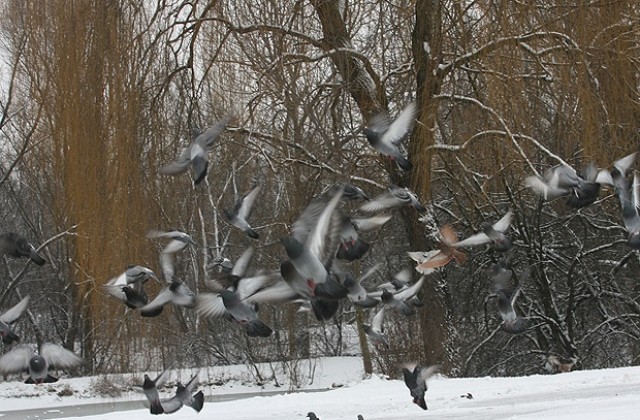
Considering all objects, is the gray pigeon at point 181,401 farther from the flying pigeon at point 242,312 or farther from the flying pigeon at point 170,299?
the flying pigeon at point 242,312

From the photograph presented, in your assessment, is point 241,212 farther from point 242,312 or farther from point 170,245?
point 242,312

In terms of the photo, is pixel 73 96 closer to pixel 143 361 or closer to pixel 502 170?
pixel 143 361

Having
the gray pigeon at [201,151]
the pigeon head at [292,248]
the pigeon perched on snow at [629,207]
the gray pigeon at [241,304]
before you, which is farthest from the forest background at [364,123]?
the pigeon head at [292,248]

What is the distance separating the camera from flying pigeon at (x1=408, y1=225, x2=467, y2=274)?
8.75 meters

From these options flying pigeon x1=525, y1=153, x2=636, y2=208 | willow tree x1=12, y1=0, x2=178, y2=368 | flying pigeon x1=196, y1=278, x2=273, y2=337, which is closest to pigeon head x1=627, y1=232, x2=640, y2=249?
flying pigeon x1=525, y1=153, x2=636, y2=208

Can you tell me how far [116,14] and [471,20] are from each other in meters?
3.37

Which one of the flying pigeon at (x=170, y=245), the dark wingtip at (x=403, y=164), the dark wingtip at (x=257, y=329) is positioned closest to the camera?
the dark wingtip at (x=257, y=329)

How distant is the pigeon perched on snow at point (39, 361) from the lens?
21.6 ft

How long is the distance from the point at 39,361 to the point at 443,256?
388 cm

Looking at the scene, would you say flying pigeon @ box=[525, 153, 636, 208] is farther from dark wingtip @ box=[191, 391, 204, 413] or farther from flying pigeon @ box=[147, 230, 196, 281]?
dark wingtip @ box=[191, 391, 204, 413]

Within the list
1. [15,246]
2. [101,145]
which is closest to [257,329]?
[15,246]

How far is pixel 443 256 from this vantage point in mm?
9070

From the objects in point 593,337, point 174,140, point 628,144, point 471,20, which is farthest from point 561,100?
point 593,337

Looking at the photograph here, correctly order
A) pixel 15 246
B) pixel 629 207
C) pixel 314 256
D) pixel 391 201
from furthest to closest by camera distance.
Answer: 1. pixel 391 201
2. pixel 15 246
3. pixel 629 207
4. pixel 314 256
